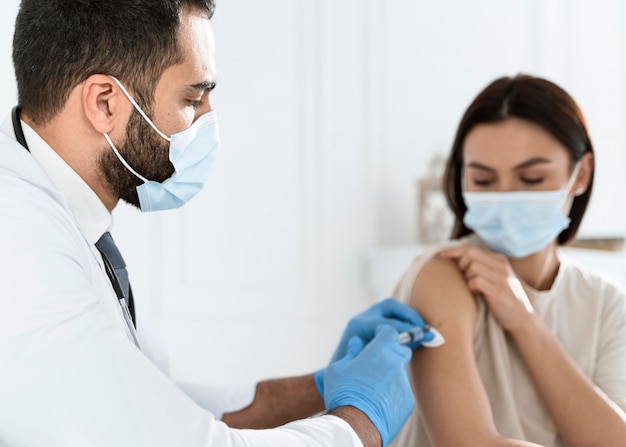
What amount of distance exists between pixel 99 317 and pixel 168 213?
1430 mm

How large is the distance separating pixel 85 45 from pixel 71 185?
21 cm

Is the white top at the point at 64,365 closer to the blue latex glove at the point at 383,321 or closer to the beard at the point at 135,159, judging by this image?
the beard at the point at 135,159

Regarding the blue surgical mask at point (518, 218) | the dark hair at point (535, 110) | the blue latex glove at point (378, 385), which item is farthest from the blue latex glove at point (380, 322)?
the dark hair at point (535, 110)

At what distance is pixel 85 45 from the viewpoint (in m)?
1.20

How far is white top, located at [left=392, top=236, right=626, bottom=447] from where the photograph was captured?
63.4 inches

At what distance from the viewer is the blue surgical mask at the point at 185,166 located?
1319 millimetres

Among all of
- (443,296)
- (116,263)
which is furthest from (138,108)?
(443,296)

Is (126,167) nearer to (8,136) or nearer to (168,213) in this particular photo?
(8,136)

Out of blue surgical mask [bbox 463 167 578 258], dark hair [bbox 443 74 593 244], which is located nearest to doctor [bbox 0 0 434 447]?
blue surgical mask [bbox 463 167 578 258]

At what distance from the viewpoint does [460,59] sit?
3.38m

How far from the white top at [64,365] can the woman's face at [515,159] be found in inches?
36.6

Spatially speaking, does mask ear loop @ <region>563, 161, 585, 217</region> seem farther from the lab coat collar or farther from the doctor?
the lab coat collar

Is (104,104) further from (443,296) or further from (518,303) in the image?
(518,303)

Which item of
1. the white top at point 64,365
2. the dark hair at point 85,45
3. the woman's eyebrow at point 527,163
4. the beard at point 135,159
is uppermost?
the dark hair at point 85,45
